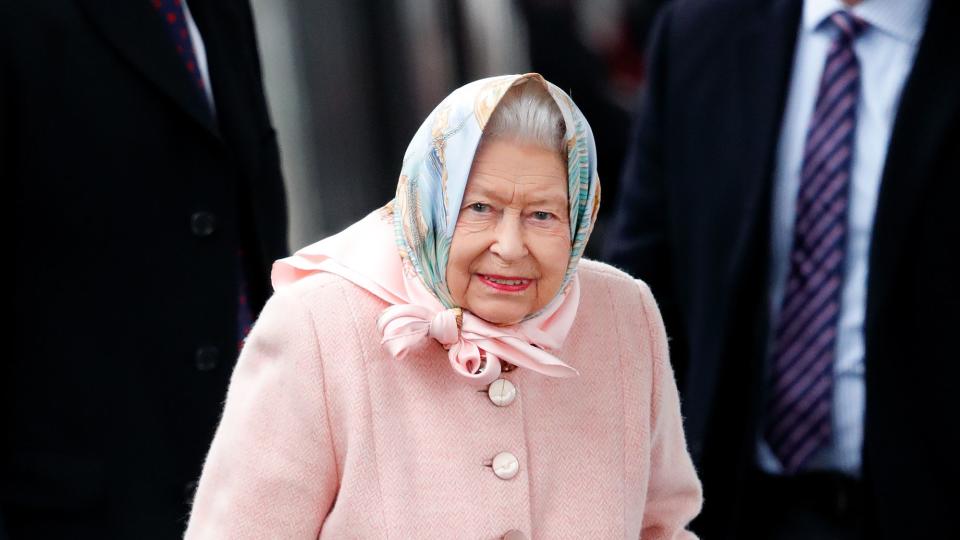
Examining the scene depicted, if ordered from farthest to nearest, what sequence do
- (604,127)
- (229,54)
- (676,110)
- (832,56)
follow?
(604,127), (676,110), (832,56), (229,54)

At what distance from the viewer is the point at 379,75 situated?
7281 mm

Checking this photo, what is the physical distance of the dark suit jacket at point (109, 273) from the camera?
3174 mm

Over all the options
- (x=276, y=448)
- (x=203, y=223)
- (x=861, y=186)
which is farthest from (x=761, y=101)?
(x=276, y=448)

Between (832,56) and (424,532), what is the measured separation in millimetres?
1757

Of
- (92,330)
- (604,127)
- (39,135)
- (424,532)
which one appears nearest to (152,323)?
(92,330)

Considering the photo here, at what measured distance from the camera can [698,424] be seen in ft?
12.8

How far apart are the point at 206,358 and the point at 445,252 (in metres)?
1.03

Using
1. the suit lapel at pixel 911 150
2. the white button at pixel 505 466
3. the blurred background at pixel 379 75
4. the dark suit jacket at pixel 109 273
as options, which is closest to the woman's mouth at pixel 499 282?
the white button at pixel 505 466

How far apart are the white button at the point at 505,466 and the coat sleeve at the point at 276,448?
0.79ft

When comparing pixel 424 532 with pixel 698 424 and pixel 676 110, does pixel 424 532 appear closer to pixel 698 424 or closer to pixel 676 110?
pixel 698 424

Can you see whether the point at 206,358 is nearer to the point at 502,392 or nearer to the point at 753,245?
the point at 502,392

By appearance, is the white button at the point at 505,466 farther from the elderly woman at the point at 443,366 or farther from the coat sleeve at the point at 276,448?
the coat sleeve at the point at 276,448

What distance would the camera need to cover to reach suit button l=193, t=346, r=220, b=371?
11.0 ft

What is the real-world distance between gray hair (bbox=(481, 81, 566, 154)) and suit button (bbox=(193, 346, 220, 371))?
110 centimetres
